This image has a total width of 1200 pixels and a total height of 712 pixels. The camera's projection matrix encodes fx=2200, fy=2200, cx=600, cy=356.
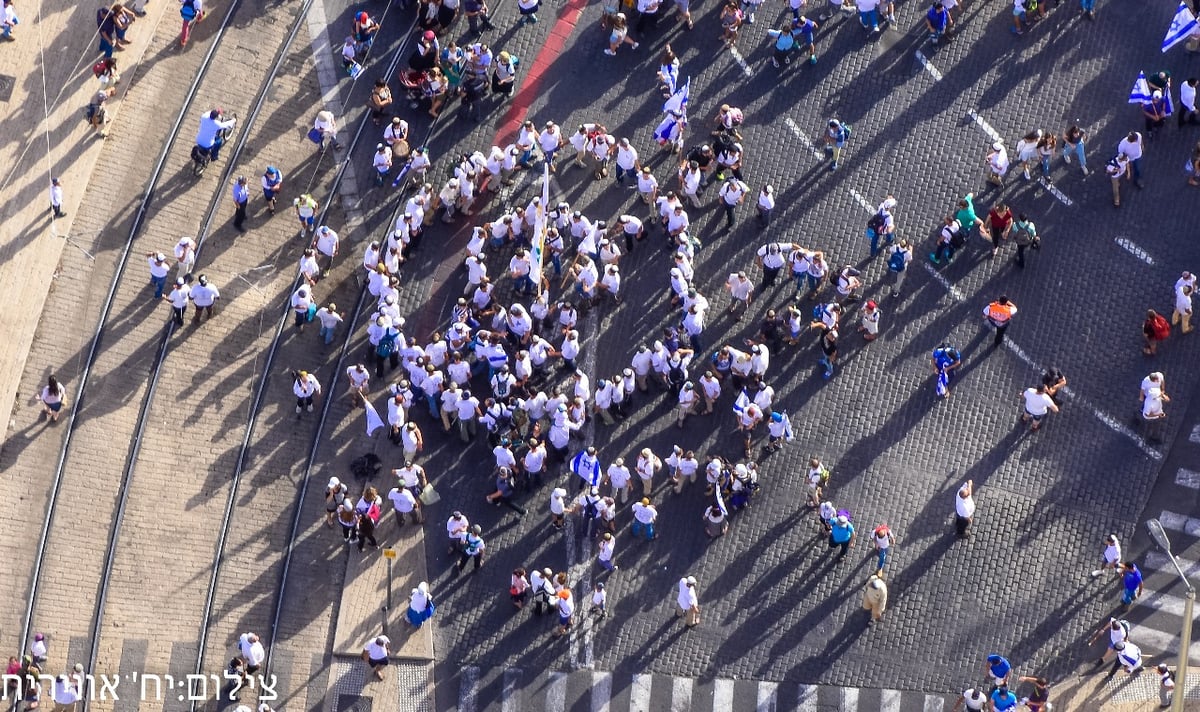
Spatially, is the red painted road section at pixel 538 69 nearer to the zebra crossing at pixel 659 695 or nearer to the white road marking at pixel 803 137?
the white road marking at pixel 803 137

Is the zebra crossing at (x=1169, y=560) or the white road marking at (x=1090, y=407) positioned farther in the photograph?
the white road marking at (x=1090, y=407)

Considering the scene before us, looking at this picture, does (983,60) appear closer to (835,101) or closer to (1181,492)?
(835,101)

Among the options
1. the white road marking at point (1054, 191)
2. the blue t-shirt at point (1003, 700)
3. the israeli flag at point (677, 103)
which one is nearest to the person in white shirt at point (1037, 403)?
the white road marking at point (1054, 191)

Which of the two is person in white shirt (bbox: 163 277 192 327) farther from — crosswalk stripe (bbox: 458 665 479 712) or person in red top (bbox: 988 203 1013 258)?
person in red top (bbox: 988 203 1013 258)

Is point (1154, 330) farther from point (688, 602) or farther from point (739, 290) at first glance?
point (688, 602)

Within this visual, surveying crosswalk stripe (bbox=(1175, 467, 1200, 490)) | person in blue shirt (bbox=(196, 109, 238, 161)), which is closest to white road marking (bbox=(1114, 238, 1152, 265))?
crosswalk stripe (bbox=(1175, 467, 1200, 490))

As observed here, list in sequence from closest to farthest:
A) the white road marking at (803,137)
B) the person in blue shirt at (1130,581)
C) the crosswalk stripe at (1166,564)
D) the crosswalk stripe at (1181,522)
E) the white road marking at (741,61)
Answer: the person in blue shirt at (1130,581) → the crosswalk stripe at (1166,564) → the crosswalk stripe at (1181,522) → the white road marking at (803,137) → the white road marking at (741,61)

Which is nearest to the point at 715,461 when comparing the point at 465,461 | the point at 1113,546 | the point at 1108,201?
the point at 465,461
